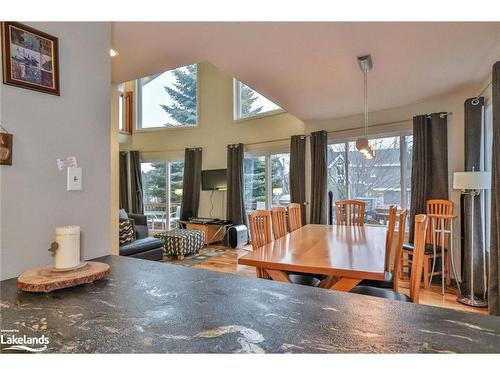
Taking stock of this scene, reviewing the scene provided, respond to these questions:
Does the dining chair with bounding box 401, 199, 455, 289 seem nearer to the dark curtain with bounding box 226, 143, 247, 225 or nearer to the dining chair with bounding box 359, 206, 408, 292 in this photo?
the dining chair with bounding box 359, 206, 408, 292

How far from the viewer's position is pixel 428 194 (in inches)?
147

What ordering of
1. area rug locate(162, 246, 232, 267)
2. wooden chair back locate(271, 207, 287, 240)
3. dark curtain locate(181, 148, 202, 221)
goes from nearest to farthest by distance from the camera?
1. wooden chair back locate(271, 207, 287, 240)
2. area rug locate(162, 246, 232, 267)
3. dark curtain locate(181, 148, 202, 221)

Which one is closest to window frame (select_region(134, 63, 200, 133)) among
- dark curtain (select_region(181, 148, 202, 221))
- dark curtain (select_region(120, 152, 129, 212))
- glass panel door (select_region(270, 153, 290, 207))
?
dark curtain (select_region(181, 148, 202, 221))

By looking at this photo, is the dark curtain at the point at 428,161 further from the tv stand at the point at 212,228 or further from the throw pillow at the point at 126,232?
the throw pillow at the point at 126,232

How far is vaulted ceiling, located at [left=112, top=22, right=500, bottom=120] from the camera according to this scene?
2004mm

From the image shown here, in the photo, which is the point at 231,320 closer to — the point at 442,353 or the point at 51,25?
the point at 442,353

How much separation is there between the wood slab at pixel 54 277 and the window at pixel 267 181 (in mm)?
4793

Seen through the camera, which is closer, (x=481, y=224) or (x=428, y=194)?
(x=481, y=224)

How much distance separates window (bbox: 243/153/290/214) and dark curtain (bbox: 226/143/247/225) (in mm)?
242

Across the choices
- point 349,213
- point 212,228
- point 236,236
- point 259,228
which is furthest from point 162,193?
point 259,228

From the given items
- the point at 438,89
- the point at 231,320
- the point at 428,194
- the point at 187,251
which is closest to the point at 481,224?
the point at 428,194

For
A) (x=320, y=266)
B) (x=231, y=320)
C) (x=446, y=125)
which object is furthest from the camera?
(x=446, y=125)

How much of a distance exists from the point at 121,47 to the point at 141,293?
206 cm

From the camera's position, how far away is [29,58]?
1.11m
